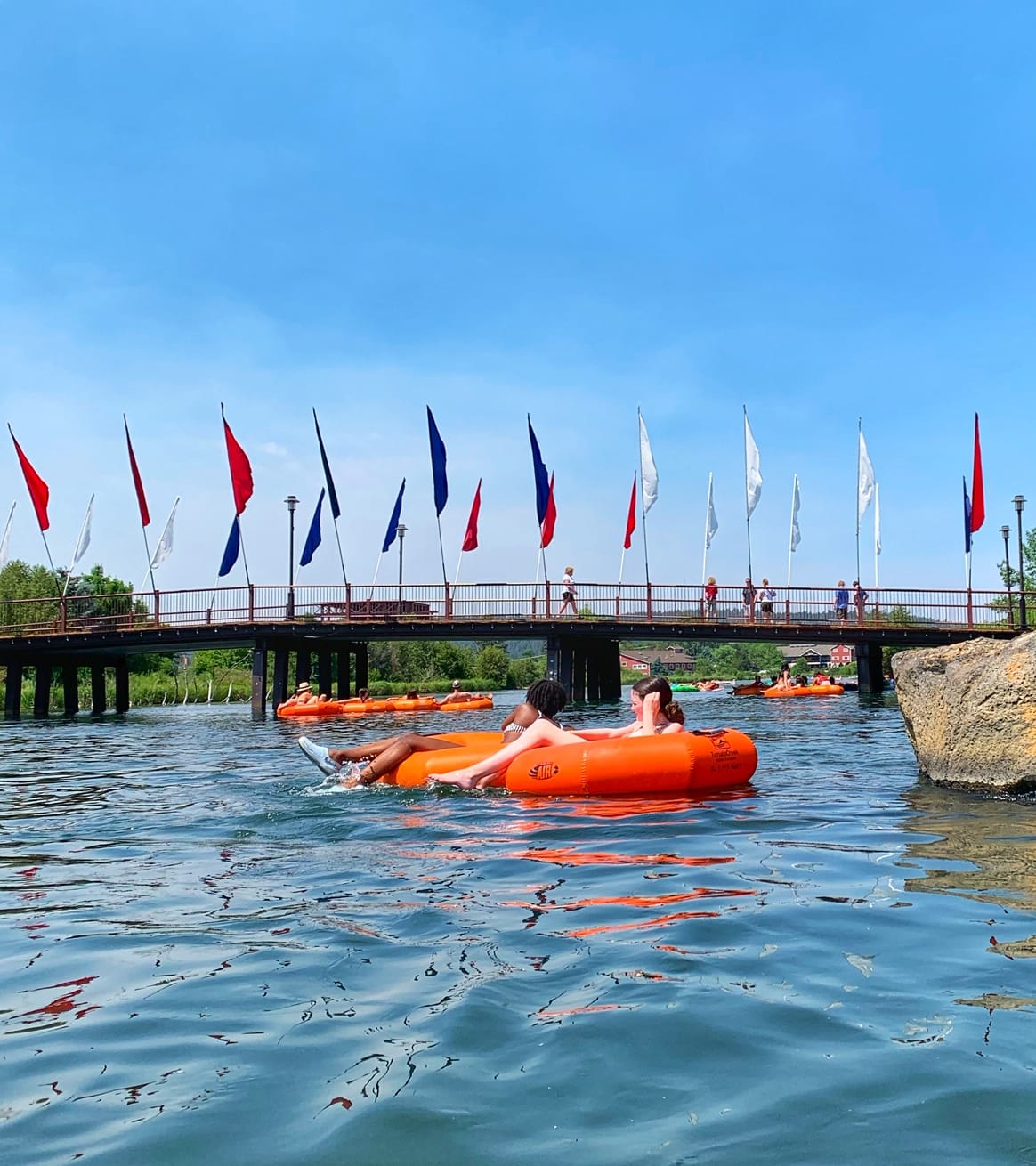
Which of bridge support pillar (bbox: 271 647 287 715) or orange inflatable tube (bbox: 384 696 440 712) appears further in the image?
bridge support pillar (bbox: 271 647 287 715)

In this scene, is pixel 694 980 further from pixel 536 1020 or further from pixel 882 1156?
pixel 882 1156

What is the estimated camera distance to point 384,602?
3312 cm

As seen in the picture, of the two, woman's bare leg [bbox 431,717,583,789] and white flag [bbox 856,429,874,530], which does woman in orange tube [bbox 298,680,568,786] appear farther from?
white flag [bbox 856,429,874,530]

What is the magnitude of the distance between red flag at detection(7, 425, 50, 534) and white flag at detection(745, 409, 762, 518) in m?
22.2

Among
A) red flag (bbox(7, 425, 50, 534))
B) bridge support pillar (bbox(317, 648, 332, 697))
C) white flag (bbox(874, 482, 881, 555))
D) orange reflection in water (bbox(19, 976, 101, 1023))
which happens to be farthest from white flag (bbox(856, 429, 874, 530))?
orange reflection in water (bbox(19, 976, 101, 1023))

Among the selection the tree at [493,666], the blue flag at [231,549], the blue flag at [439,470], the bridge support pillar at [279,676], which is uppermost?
the blue flag at [439,470]

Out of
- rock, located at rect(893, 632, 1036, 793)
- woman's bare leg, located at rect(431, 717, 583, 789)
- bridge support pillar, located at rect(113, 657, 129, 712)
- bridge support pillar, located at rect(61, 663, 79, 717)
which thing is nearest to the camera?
rock, located at rect(893, 632, 1036, 793)

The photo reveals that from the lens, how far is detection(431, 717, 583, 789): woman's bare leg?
9695 millimetres

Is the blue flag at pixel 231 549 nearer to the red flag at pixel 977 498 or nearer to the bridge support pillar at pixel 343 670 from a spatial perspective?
the bridge support pillar at pixel 343 670

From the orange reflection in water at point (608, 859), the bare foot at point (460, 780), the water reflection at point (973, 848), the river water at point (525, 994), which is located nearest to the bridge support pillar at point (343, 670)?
the bare foot at point (460, 780)

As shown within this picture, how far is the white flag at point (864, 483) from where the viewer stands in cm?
3672

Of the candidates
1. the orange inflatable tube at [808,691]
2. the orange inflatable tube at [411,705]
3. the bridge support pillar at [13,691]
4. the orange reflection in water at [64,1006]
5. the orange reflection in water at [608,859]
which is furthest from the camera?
the orange inflatable tube at [808,691]

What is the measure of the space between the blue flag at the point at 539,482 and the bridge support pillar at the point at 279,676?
9344 millimetres

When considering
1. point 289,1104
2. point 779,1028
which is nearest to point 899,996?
point 779,1028
